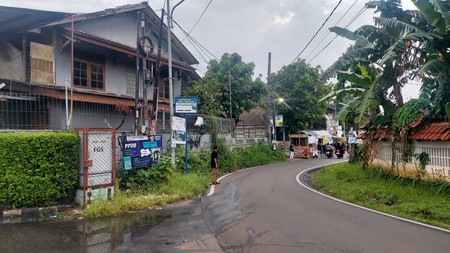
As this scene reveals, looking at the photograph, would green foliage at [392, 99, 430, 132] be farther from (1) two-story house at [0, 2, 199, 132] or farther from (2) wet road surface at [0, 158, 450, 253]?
(1) two-story house at [0, 2, 199, 132]

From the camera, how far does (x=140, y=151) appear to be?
1173 cm

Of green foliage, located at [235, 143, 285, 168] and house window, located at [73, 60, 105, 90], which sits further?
green foliage, located at [235, 143, 285, 168]

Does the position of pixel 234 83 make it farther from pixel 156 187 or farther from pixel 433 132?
pixel 433 132

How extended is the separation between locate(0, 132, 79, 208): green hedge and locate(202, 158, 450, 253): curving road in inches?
155

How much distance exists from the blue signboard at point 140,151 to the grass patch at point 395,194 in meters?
6.58

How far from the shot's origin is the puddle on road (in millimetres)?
6527

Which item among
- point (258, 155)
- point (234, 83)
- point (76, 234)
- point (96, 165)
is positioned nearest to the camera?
point (76, 234)

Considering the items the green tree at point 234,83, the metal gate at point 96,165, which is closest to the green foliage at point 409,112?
the metal gate at point 96,165

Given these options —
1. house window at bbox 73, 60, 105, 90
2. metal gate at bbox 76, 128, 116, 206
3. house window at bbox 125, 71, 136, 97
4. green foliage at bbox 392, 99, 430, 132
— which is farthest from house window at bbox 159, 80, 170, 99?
green foliage at bbox 392, 99, 430, 132

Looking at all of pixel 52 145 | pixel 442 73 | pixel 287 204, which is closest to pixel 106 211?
pixel 52 145

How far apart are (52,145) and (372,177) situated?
39.4 ft

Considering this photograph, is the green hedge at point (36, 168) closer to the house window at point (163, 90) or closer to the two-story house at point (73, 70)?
the two-story house at point (73, 70)

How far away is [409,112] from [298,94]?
23.6 m

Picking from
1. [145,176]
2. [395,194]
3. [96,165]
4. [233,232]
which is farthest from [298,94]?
[233,232]
